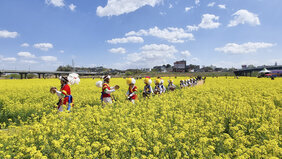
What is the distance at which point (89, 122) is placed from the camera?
13.6 ft

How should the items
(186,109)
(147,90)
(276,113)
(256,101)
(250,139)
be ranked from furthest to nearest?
(147,90)
(256,101)
(186,109)
(276,113)
(250,139)

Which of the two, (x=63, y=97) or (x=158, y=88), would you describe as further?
(x=158, y=88)

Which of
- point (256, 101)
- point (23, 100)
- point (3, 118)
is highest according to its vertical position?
point (256, 101)

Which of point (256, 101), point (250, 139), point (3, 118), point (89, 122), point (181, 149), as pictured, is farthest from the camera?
point (3, 118)

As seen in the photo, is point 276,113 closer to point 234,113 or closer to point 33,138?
point 234,113

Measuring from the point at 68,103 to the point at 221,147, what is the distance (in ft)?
19.0

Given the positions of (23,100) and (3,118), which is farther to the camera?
(23,100)

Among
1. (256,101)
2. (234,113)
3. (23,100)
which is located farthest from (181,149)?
(23,100)

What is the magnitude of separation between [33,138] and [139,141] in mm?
2276

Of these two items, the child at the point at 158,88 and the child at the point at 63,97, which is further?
the child at the point at 158,88

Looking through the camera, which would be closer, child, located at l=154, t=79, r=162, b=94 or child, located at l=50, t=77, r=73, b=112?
child, located at l=50, t=77, r=73, b=112

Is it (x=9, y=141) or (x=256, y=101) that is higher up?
(x=256, y=101)

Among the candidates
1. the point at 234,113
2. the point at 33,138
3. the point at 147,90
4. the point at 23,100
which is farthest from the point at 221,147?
the point at 23,100

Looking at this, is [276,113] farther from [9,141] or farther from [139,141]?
[9,141]
